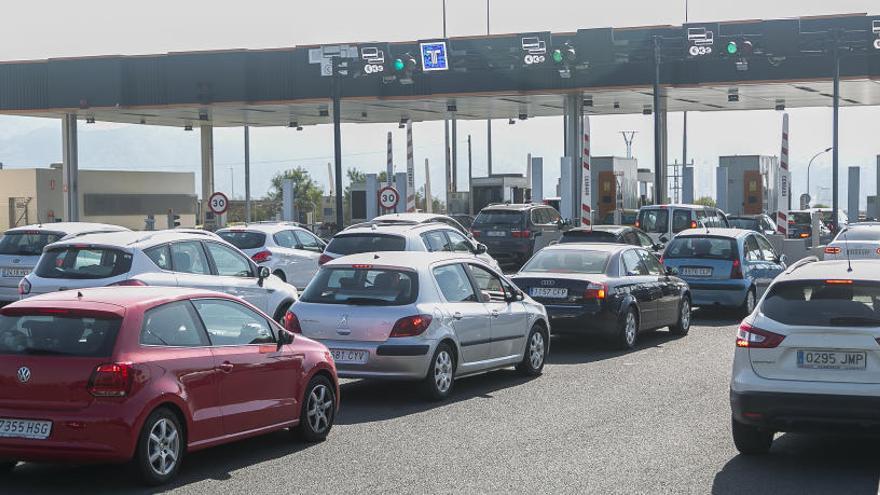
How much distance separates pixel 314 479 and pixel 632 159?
4131 cm

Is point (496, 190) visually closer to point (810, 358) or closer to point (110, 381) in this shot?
point (810, 358)

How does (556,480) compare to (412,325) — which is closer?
(556,480)

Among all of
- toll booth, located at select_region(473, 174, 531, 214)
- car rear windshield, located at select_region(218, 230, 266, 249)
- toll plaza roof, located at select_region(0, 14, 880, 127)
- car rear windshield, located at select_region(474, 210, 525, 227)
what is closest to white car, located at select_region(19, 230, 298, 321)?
car rear windshield, located at select_region(218, 230, 266, 249)

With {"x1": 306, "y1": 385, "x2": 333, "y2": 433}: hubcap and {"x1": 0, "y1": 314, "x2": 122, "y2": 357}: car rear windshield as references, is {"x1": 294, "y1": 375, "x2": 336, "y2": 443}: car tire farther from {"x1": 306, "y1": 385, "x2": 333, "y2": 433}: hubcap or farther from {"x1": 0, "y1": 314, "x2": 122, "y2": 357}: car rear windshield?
{"x1": 0, "y1": 314, "x2": 122, "y2": 357}: car rear windshield

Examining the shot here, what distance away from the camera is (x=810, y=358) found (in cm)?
947

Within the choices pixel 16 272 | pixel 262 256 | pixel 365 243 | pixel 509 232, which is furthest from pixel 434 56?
pixel 16 272

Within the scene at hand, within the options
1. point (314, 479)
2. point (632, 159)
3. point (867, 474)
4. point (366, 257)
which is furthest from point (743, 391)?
point (632, 159)

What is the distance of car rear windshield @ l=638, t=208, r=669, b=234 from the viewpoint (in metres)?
31.3

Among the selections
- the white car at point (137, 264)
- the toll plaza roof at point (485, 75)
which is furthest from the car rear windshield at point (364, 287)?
the toll plaza roof at point (485, 75)

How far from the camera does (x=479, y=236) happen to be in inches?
1377

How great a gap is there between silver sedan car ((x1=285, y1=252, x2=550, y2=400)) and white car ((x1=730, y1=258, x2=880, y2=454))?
364 cm

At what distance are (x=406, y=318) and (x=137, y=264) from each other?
161 inches

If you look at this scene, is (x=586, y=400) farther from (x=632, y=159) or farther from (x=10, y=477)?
(x=632, y=159)

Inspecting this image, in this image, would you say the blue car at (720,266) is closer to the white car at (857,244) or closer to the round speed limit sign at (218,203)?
the white car at (857,244)
